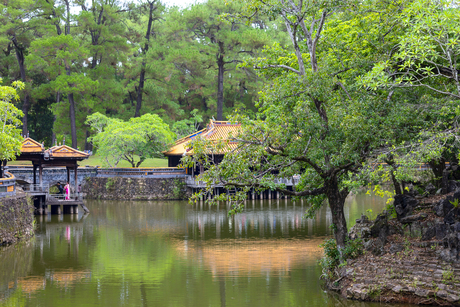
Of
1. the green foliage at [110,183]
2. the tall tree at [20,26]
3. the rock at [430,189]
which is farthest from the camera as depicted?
the tall tree at [20,26]

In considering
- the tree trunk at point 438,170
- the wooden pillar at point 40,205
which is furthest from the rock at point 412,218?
the wooden pillar at point 40,205

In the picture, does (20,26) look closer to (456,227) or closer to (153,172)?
(153,172)

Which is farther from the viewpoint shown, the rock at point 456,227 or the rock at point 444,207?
the rock at point 444,207

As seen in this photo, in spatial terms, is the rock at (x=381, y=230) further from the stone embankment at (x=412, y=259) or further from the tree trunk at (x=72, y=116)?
the tree trunk at (x=72, y=116)

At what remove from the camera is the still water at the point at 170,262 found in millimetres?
12961

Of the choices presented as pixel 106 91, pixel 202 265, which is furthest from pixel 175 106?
pixel 202 265

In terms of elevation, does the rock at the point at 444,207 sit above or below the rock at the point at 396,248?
above

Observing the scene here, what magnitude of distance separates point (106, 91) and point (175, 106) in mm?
6708

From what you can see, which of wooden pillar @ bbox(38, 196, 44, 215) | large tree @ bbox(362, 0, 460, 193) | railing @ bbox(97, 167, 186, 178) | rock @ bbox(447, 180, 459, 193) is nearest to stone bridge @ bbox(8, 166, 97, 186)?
railing @ bbox(97, 167, 186, 178)

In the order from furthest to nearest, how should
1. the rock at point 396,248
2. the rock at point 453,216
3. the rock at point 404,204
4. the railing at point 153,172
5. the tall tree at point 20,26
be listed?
1. the tall tree at point 20,26
2. the railing at point 153,172
3. the rock at point 404,204
4. the rock at point 396,248
5. the rock at point 453,216

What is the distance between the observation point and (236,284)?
1404 centimetres

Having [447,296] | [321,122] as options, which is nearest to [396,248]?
[447,296]

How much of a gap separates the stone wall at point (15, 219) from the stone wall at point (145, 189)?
16373mm

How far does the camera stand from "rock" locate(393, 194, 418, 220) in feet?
44.9
